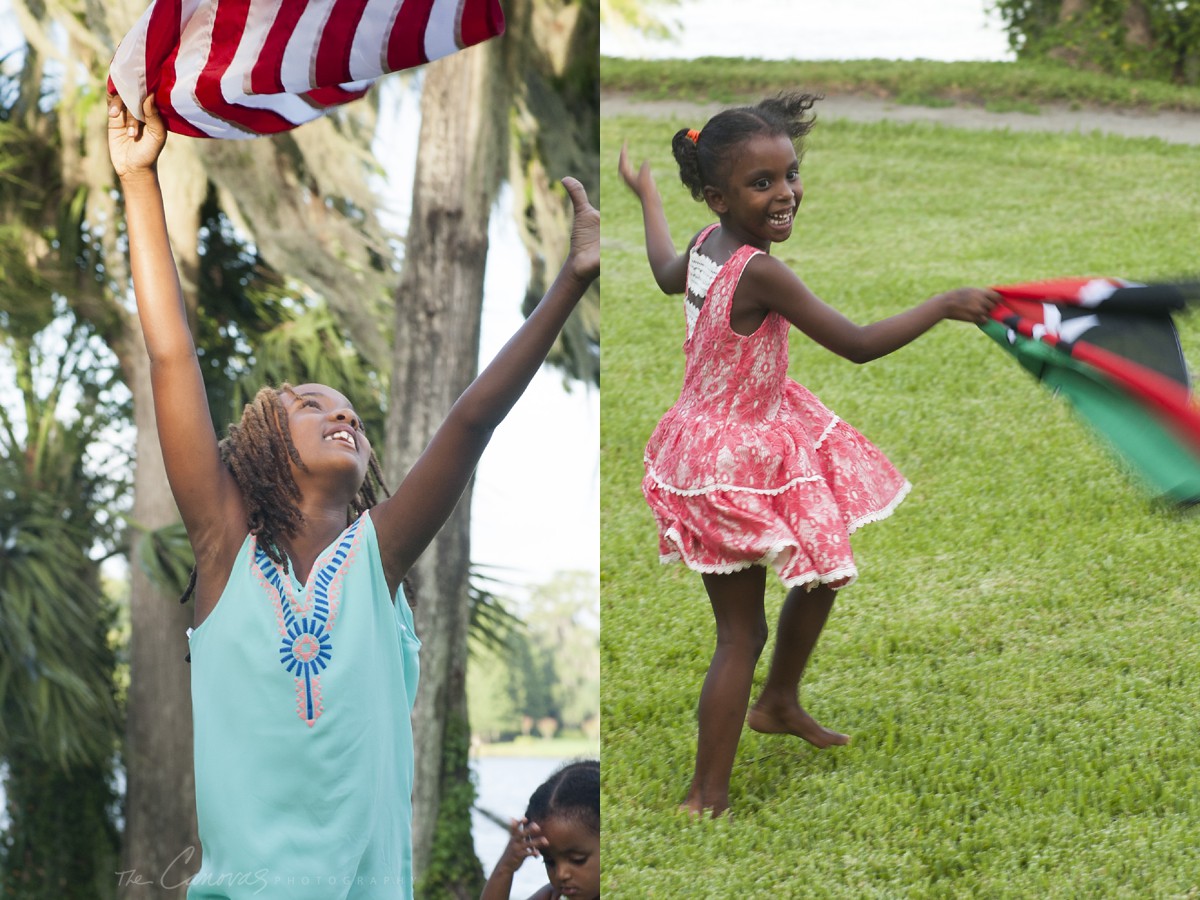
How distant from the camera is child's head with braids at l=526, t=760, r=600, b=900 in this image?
2.19 meters

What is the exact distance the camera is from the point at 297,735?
1.57 metres

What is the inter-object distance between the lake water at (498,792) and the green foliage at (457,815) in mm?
18

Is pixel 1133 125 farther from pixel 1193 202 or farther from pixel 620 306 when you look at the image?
pixel 620 306

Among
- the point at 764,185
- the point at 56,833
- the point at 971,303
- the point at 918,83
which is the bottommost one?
the point at 56,833

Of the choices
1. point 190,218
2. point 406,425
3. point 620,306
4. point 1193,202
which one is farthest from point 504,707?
point 1193,202

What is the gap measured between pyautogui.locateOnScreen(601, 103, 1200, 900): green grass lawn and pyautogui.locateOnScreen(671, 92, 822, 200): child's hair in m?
0.73

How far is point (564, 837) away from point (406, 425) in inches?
38.0

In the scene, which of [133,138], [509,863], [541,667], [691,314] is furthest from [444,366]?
[133,138]

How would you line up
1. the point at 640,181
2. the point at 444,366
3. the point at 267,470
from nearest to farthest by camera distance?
the point at 267,470 < the point at 640,181 < the point at 444,366

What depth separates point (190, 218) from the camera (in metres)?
2.79

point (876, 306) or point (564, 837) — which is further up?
point (876, 306)

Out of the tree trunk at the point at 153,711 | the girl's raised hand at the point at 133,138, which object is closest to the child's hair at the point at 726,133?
the girl's raised hand at the point at 133,138

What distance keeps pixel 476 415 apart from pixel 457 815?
147cm

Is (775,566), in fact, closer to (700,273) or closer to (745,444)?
(745,444)
